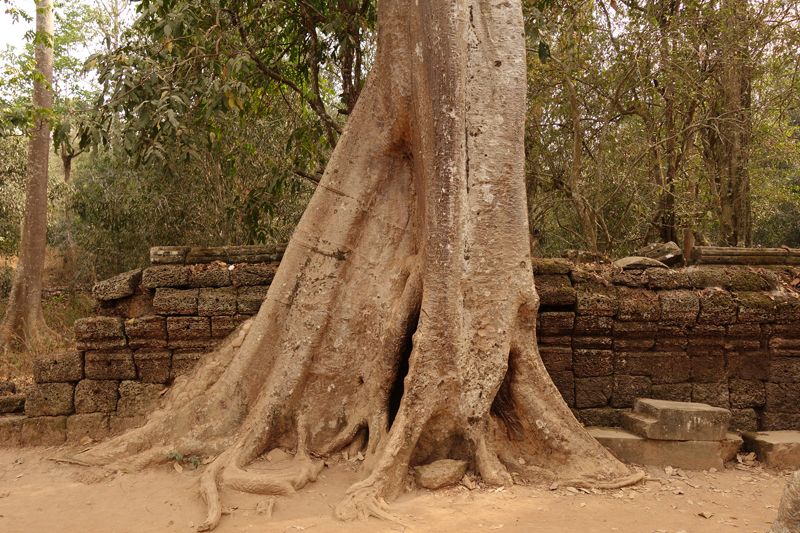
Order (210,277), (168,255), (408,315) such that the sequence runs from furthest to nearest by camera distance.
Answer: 1. (168,255)
2. (210,277)
3. (408,315)

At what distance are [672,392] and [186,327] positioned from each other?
3.85m

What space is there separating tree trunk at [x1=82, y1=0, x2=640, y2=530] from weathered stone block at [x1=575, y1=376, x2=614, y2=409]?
0.74 m

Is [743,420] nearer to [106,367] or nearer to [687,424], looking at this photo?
[687,424]

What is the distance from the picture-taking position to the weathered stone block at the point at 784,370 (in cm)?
435

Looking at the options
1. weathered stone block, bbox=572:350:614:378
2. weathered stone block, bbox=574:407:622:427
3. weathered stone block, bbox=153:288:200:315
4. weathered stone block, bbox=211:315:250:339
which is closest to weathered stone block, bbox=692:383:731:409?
weathered stone block, bbox=574:407:622:427

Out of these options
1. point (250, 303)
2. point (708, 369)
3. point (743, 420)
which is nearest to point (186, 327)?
point (250, 303)

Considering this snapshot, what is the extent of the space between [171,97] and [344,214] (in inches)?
63.3

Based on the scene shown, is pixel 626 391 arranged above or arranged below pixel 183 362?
below

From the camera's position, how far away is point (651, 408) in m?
3.91

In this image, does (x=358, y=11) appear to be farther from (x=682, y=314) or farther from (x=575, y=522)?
(x=575, y=522)

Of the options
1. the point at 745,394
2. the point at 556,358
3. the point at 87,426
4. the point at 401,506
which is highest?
the point at 556,358

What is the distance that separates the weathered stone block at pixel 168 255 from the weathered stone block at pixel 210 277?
0.61 ft

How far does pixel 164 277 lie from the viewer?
14.2 ft

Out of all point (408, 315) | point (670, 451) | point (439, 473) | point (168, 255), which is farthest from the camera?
point (168, 255)
